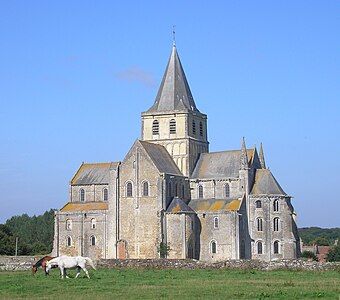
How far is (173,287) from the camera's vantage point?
3703cm

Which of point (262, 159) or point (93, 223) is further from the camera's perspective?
point (262, 159)

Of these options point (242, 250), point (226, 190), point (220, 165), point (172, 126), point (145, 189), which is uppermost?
point (172, 126)

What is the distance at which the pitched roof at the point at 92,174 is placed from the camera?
98.5 metres

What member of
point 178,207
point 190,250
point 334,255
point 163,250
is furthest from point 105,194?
point 334,255

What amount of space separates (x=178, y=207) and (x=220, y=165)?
30.4 feet

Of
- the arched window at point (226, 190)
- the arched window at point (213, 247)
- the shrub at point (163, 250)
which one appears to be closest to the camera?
the shrub at point (163, 250)

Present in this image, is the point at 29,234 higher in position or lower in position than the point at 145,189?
lower

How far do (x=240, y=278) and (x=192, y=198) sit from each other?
51.1 metres

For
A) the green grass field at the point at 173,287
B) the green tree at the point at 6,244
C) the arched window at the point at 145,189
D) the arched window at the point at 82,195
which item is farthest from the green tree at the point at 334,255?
the green grass field at the point at 173,287

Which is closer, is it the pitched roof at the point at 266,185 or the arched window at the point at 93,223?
the pitched roof at the point at 266,185

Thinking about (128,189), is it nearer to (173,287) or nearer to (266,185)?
(266,185)

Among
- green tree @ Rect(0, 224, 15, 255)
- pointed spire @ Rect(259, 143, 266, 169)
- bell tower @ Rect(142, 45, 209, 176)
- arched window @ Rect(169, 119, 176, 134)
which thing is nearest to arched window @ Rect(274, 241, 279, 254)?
pointed spire @ Rect(259, 143, 266, 169)

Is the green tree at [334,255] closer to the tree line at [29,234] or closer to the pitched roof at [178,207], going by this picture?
the pitched roof at [178,207]

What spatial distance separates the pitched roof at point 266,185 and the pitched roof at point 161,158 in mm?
8386
